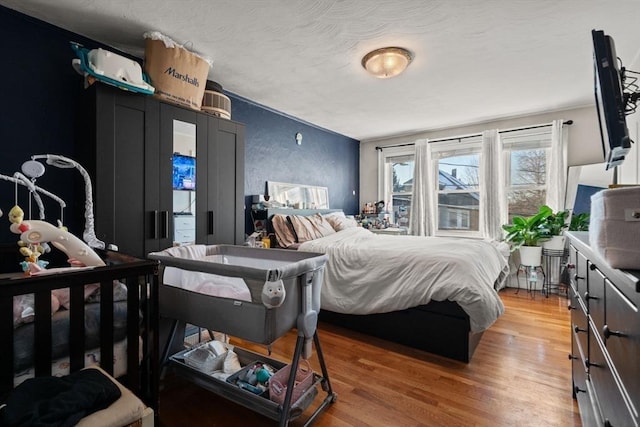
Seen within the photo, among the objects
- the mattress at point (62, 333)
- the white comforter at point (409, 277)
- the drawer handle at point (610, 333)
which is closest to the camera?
the drawer handle at point (610, 333)

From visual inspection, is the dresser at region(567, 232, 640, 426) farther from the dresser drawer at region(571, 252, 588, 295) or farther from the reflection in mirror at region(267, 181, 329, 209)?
the reflection in mirror at region(267, 181, 329, 209)

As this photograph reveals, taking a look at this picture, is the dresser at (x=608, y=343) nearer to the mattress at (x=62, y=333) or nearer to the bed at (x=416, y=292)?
the bed at (x=416, y=292)

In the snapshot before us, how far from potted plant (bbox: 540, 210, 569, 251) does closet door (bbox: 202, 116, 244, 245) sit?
3.67 m

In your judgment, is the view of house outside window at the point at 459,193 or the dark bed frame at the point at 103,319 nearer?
the dark bed frame at the point at 103,319

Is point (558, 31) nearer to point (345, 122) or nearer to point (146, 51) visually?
point (345, 122)

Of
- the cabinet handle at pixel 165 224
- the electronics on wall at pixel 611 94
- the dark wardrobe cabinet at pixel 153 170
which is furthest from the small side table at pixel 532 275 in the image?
the cabinet handle at pixel 165 224

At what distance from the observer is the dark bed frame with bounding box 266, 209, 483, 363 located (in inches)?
82.8

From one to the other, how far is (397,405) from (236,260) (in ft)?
4.32

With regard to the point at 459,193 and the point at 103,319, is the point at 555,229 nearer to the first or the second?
the point at 459,193

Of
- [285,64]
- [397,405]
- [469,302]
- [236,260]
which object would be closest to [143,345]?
[236,260]

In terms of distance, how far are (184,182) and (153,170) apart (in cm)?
25

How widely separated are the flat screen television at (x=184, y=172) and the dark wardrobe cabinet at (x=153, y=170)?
3 centimetres

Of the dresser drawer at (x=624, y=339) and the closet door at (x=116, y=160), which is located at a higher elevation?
the closet door at (x=116, y=160)

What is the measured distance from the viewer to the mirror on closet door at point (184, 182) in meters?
2.32
